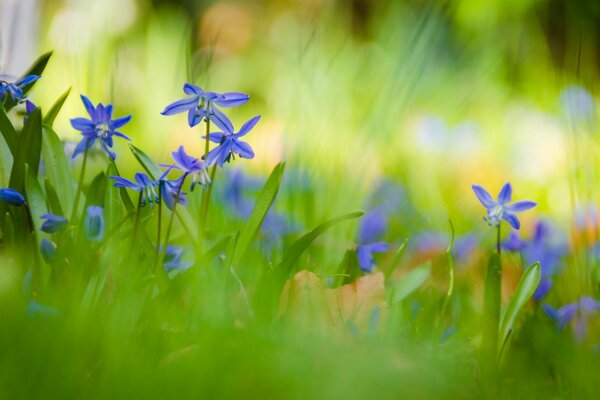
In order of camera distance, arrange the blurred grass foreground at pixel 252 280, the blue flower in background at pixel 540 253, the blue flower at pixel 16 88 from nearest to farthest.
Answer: the blurred grass foreground at pixel 252 280
the blue flower at pixel 16 88
the blue flower in background at pixel 540 253

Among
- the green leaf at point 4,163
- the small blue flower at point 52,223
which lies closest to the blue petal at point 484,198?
the small blue flower at point 52,223

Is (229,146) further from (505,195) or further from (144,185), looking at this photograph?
(505,195)

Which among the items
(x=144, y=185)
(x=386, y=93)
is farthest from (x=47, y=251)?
(x=386, y=93)

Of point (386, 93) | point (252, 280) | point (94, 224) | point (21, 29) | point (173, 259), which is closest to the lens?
point (94, 224)

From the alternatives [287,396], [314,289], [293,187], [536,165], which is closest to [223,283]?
[314,289]

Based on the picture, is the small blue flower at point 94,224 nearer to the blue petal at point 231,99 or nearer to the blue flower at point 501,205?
the blue petal at point 231,99
